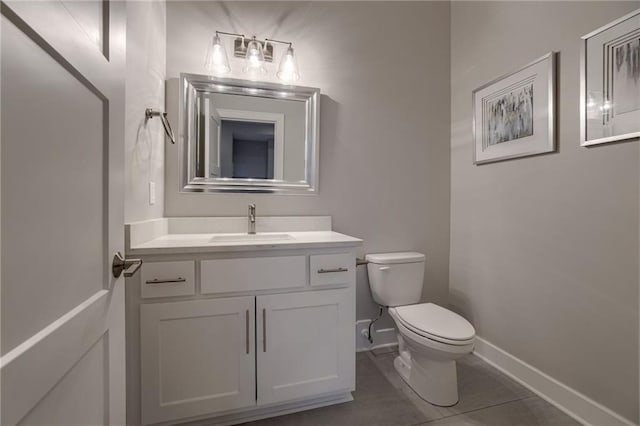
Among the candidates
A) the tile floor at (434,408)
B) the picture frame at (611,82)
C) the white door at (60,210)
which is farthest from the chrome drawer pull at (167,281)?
the picture frame at (611,82)

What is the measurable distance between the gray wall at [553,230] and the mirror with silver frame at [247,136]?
120 centimetres

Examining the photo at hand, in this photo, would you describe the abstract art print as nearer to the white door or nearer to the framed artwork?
the framed artwork

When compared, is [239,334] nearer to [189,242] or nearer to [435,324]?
[189,242]

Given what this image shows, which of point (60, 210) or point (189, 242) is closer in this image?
point (60, 210)

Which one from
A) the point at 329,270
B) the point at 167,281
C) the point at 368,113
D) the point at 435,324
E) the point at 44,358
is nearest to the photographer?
the point at 44,358

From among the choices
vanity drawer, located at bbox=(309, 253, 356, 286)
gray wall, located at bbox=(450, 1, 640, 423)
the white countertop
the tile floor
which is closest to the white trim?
the white countertop

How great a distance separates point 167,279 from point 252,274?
1.17 ft

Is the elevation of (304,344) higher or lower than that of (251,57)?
lower

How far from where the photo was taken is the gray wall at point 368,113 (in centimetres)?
183

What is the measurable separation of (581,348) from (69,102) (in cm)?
214

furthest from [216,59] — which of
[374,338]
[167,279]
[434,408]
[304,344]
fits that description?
[434,408]

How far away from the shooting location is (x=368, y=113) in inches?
82.7

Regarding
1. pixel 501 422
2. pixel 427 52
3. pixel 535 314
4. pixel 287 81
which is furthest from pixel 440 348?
pixel 427 52

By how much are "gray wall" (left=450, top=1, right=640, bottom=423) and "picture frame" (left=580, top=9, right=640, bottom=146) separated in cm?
5
